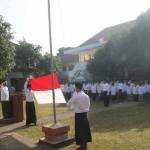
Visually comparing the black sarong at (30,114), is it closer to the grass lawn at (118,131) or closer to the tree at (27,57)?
the grass lawn at (118,131)

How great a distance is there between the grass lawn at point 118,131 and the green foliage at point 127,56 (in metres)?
10.5

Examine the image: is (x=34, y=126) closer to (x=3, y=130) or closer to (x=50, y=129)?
(x=3, y=130)

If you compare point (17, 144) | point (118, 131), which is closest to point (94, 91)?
point (118, 131)

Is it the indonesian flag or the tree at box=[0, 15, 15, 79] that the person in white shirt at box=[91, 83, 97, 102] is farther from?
the indonesian flag

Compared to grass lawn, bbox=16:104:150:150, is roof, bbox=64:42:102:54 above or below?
above

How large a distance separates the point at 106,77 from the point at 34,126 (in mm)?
17990

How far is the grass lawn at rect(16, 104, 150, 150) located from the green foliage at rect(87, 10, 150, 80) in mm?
10512

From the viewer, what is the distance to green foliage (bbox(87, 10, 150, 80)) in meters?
27.4

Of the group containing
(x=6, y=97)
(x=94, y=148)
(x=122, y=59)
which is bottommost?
(x=94, y=148)

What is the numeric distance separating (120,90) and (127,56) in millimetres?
3427

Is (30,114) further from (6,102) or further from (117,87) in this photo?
(117,87)

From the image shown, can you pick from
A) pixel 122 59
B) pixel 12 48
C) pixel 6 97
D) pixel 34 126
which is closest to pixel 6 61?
pixel 12 48

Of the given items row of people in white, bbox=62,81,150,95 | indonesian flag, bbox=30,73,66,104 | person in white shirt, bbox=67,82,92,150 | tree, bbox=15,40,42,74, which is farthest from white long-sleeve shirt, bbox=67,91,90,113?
tree, bbox=15,40,42,74

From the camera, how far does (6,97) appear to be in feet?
58.1
